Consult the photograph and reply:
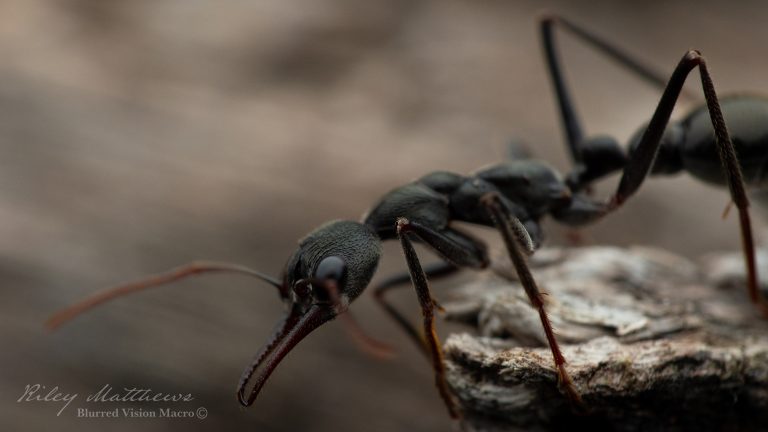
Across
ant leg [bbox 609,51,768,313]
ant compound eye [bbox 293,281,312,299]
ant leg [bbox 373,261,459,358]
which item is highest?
ant leg [bbox 609,51,768,313]

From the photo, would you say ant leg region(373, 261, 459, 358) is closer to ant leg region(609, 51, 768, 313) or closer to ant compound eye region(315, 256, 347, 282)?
ant compound eye region(315, 256, 347, 282)

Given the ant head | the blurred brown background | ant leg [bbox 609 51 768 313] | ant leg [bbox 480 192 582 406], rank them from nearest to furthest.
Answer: ant leg [bbox 480 192 582 406] → the ant head → ant leg [bbox 609 51 768 313] → the blurred brown background

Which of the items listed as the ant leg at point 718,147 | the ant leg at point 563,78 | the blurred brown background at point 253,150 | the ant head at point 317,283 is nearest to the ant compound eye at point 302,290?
the ant head at point 317,283

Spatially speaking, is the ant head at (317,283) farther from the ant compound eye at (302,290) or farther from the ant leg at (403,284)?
the ant leg at (403,284)

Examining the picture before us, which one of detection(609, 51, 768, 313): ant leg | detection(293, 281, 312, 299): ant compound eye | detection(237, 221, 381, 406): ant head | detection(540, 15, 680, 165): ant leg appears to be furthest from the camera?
detection(540, 15, 680, 165): ant leg

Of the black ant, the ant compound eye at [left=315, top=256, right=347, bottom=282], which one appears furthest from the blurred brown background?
the ant compound eye at [left=315, top=256, right=347, bottom=282]

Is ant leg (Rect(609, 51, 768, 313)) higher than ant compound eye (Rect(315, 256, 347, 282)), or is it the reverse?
ant leg (Rect(609, 51, 768, 313))

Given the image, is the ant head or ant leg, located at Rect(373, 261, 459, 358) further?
ant leg, located at Rect(373, 261, 459, 358)
